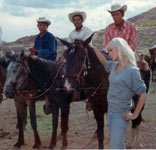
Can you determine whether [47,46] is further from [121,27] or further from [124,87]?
[124,87]

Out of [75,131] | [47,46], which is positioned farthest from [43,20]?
[75,131]

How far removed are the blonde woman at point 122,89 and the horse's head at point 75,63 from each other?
102 centimetres

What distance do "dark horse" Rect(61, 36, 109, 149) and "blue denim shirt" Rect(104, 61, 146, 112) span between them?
101 centimetres

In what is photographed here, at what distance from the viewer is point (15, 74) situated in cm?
543

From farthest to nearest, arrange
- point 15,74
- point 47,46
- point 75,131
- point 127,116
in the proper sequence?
1. point 75,131
2. point 47,46
3. point 15,74
4. point 127,116

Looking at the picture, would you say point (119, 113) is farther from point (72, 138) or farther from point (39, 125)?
point (39, 125)

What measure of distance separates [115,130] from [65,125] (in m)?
2.50

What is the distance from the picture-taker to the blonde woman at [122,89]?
11.4 feet

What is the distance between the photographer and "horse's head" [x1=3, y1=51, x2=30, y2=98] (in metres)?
5.37

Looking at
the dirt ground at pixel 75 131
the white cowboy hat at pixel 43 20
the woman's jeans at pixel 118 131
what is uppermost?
the white cowboy hat at pixel 43 20

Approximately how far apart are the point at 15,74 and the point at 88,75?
1490 mm

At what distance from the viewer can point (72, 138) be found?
22.5 feet

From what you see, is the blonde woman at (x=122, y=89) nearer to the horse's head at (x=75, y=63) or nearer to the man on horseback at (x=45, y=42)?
the horse's head at (x=75, y=63)

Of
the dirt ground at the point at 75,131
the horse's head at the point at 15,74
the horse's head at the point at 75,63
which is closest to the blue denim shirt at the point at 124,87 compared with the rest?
the horse's head at the point at 75,63
